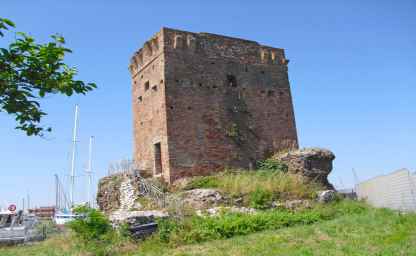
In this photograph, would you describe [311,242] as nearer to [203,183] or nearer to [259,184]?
[259,184]

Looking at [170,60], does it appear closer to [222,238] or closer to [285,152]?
[285,152]

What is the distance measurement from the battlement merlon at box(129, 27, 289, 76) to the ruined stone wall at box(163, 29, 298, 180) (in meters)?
0.04

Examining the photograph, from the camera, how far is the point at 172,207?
1182cm

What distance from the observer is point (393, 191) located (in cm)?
1292

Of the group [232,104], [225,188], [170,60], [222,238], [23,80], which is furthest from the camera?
[232,104]

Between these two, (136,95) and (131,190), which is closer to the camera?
(131,190)

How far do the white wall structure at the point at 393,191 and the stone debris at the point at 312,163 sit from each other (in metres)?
1.71

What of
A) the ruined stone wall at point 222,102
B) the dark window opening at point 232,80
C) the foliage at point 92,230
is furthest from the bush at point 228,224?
the dark window opening at point 232,80

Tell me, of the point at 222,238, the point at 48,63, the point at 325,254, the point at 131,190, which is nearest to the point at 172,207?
the point at 222,238

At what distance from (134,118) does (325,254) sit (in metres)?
12.9

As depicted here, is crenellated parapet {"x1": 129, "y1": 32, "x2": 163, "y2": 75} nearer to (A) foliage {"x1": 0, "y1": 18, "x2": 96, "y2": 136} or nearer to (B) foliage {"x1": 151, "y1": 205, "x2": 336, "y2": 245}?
(B) foliage {"x1": 151, "y1": 205, "x2": 336, "y2": 245}

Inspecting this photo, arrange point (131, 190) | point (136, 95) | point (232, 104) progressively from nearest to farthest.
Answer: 1. point (131, 190)
2. point (232, 104)
3. point (136, 95)

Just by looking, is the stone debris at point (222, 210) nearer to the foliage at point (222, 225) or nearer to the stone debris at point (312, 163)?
the foliage at point (222, 225)

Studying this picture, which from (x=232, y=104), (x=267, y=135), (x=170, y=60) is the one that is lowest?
(x=267, y=135)
